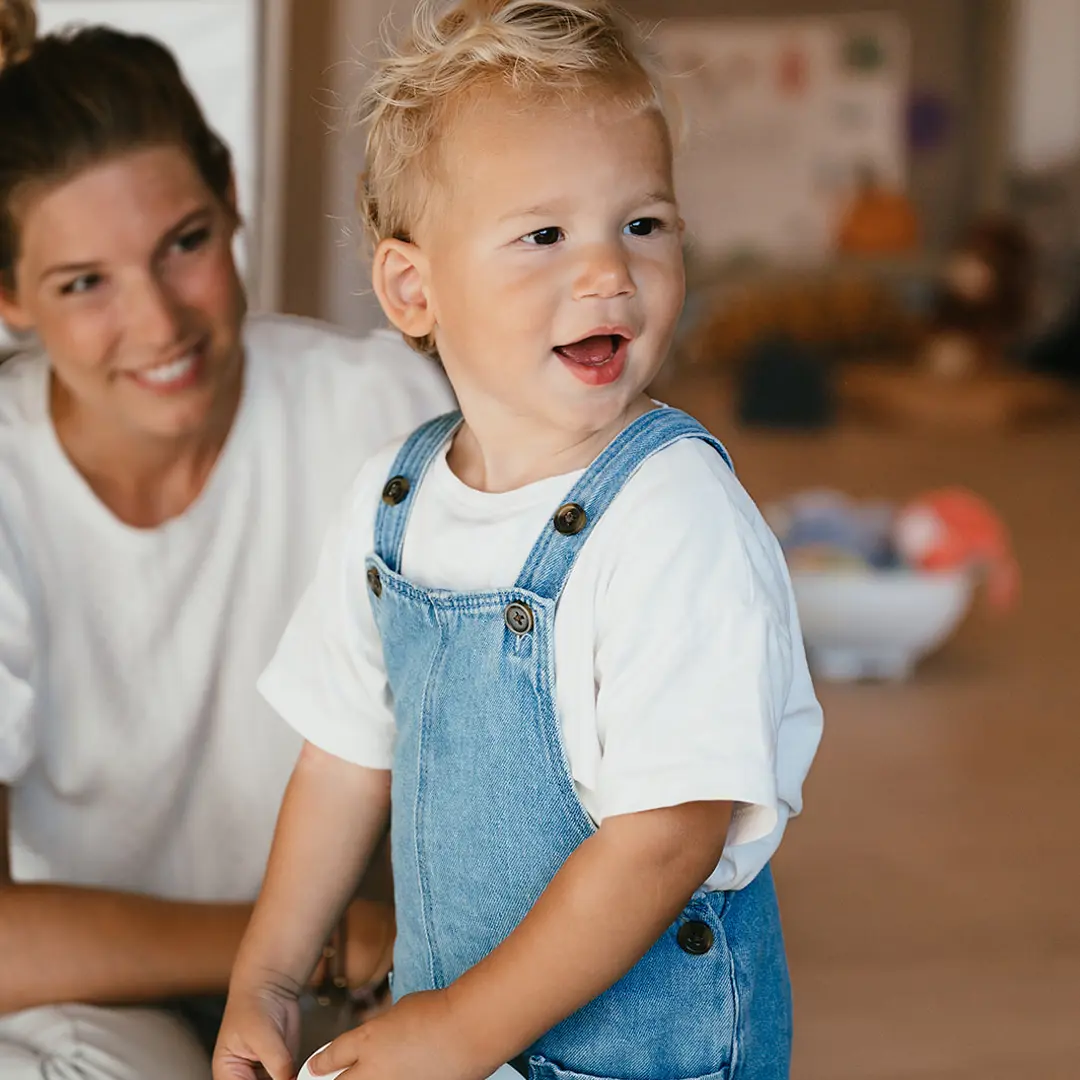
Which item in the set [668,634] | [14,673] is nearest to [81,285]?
[14,673]

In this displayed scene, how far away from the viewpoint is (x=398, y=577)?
3.07ft

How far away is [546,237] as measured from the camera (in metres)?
0.85

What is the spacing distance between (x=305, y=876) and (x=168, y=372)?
1.43 ft

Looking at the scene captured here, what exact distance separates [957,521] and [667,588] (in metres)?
2.12

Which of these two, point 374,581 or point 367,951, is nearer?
point 374,581

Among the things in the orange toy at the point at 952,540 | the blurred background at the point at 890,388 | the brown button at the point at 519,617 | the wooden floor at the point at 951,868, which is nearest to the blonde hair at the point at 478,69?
the blurred background at the point at 890,388

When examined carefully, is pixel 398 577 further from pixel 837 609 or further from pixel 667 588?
pixel 837 609

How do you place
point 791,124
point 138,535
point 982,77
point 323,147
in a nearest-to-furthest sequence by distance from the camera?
point 138,535 → point 323,147 → point 982,77 → point 791,124

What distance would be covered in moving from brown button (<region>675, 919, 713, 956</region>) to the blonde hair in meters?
0.43

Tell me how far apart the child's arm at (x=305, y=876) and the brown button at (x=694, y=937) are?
0.23 m

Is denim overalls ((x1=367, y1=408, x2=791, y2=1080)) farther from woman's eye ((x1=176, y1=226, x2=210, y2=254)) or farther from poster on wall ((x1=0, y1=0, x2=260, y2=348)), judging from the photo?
poster on wall ((x1=0, y1=0, x2=260, y2=348))

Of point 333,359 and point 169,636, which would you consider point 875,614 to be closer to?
point 333,359

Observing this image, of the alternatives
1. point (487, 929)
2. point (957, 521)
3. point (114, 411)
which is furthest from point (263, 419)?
point (957, 521)

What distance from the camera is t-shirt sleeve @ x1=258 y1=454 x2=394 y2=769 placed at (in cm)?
99
